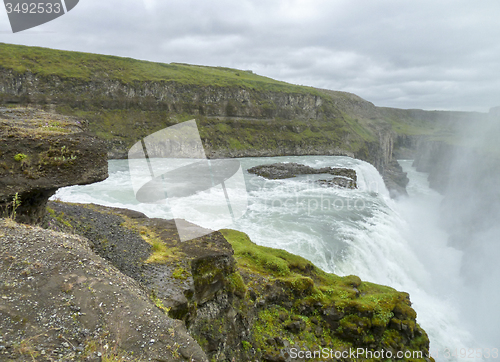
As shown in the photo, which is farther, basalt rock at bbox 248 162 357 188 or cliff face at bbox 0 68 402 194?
cliff face at bbox 0 68 402 194

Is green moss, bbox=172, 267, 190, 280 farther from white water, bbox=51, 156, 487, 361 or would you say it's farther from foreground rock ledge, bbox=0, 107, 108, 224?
white water, bbox=51, 156, 487, 361

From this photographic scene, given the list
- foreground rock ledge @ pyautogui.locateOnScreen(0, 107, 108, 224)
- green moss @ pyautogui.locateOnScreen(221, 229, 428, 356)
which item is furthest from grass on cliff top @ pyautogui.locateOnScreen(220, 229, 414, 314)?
foreground rock ledge @ pyautogui.locateOnScreen(0, 107, 108, 224)

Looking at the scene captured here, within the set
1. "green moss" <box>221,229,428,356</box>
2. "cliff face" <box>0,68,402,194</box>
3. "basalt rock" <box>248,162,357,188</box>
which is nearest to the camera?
"green moss" <box>221,229,428,356</box>

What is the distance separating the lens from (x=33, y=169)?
6527mm

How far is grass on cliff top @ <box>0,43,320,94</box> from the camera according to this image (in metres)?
57.6

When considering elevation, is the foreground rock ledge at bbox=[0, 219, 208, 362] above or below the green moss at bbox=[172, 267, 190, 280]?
above

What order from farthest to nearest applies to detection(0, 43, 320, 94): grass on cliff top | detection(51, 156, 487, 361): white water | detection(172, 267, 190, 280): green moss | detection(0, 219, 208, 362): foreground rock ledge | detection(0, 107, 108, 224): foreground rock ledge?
1. detection(0, 43, 320, 94): grass on cliff top
2. detection(51, 156, 487, 361): white water
3. detection(172, 267, 190, 280): green moss
4. detection(0, 107, 108, 224): foreground rock ledge
5. detection(0, 219, 208, 362): foreground rock ledge

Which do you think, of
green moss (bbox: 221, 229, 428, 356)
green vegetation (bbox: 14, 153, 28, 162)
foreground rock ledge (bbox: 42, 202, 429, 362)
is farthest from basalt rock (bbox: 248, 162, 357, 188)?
green vegetation (bbox: 14, 153, 28, 162)

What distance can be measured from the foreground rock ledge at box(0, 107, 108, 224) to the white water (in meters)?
11.4

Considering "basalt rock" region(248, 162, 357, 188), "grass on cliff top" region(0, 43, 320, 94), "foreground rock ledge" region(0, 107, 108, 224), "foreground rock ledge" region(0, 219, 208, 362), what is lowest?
"basalt rock" region(248, 162, 357, 188)

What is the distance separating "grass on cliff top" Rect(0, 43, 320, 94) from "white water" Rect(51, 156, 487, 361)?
45.4 m

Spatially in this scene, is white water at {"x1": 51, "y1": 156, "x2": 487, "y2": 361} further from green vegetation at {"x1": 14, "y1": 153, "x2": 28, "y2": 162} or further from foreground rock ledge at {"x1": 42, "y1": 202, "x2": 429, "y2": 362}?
green vegetation at {"x1": 14, "y1": 153, "x2": 28, "y2": 162}

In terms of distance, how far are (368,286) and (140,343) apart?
11404 millimetres

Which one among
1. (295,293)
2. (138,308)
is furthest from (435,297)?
(138,308)
